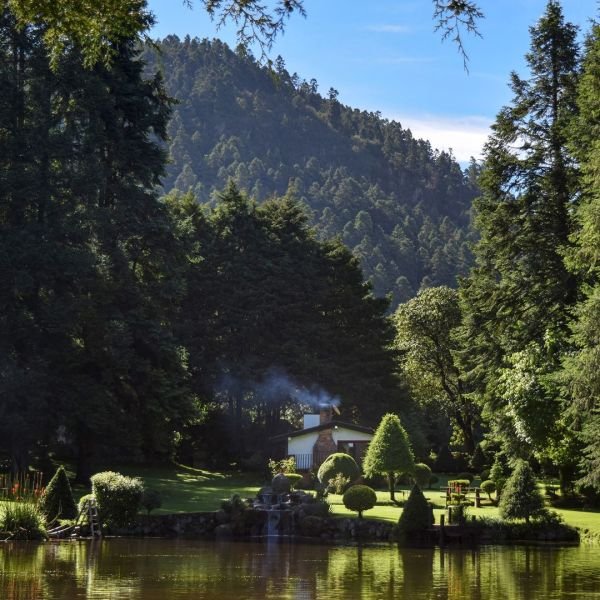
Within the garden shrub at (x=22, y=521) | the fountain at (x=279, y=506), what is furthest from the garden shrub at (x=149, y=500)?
the garden shrub at (x=22, y=521)

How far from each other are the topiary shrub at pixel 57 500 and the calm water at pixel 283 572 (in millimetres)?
2769

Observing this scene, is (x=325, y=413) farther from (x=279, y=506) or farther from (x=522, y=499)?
(x=522, y=499)

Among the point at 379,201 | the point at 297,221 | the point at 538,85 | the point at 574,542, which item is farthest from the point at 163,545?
the point at 379,201

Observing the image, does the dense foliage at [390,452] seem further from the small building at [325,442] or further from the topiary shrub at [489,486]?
the small building at [325,442]

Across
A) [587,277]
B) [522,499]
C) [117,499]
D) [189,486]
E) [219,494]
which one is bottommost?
[219,494]

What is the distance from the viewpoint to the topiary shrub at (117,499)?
3142 centimetres

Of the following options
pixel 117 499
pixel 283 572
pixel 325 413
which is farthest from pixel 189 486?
pixel 283 572

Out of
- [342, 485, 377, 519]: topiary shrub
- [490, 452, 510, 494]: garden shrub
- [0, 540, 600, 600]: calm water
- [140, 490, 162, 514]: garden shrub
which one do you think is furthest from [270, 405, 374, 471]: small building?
[0, 540, 600, 600]: calm water

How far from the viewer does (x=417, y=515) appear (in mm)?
30734

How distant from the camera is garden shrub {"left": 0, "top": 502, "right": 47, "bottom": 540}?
28.3 m

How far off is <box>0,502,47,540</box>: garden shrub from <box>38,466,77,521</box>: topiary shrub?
2126 millimetres

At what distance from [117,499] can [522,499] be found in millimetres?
13158

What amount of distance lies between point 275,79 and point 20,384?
32.9m

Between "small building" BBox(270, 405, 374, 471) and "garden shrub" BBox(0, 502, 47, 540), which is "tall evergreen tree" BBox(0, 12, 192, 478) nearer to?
"small building" BBox(270, 405, 374, 471)
